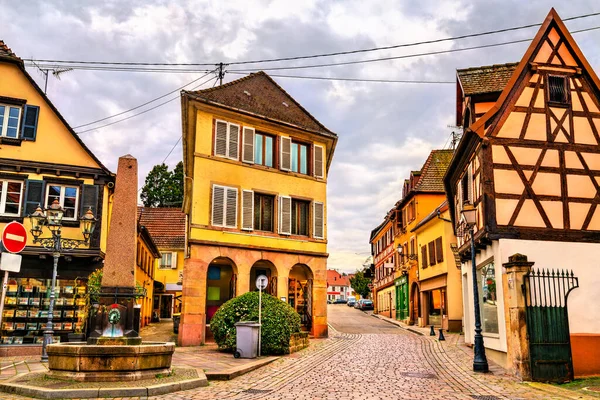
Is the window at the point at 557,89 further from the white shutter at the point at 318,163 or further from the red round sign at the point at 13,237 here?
the red round sign at the point at 13,237

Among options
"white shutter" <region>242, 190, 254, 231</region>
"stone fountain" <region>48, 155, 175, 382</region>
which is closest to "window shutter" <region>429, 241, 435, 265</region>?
"white shutter" <region>242, 190, 254, 231</region>

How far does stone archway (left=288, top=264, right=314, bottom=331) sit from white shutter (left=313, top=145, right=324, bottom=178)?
4505mm

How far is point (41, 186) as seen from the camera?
21578mm

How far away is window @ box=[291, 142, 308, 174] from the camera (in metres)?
26.2

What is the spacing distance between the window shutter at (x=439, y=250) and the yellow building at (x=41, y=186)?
60.7ft

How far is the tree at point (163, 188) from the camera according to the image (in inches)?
2240

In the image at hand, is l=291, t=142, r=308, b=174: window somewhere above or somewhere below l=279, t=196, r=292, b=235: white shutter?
above

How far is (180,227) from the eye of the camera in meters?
47.9

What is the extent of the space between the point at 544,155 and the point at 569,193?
4.20ft

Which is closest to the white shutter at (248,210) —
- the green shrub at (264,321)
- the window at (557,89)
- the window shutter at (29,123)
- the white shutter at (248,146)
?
the white shutter at (248,146)

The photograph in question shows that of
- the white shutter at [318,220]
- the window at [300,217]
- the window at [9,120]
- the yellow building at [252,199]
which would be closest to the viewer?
the window at [9,120]

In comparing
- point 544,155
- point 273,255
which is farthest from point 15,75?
point 544,155

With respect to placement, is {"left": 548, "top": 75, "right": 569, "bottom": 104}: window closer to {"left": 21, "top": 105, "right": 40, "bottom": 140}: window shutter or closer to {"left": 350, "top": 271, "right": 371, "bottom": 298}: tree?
{"left": 21, "top": 105, "right": 40, "bottom": 140}: window shutter

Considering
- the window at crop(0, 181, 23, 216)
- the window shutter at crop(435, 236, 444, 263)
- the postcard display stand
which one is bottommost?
the postcard display stand
